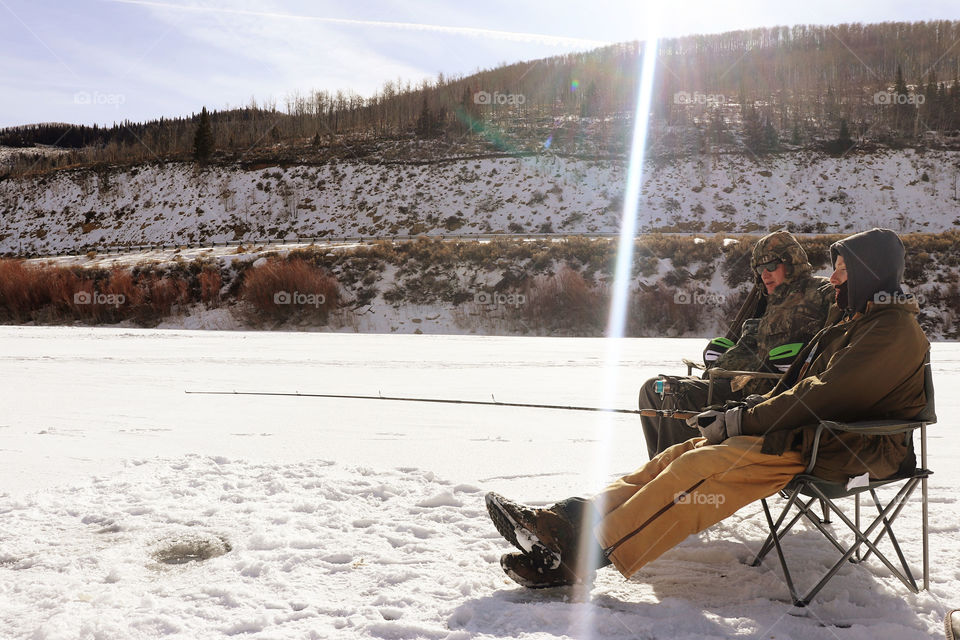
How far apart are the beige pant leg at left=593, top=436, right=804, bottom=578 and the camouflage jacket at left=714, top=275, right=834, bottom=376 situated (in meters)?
1.33

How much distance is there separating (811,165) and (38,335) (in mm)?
41107

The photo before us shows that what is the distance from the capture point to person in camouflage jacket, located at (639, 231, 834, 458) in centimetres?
368

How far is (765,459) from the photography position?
252cm

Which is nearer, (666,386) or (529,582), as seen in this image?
(529,582)

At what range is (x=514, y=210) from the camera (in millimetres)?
40812

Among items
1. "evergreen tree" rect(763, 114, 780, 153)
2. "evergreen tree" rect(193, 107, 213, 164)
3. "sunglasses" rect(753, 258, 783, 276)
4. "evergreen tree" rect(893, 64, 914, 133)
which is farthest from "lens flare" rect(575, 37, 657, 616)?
"evergreen tree" rect(193, 107, 213, 164)

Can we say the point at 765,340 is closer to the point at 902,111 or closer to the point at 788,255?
the point at 788,255

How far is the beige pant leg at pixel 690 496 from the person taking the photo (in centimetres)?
249

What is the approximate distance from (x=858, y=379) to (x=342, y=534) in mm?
2382

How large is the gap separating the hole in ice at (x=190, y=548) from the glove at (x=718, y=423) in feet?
7.18

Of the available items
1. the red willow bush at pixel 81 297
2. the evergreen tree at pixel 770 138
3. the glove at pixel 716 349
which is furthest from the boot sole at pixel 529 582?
the evergreen tree at pixel 770 138

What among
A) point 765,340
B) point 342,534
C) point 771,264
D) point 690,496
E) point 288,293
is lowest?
point 342,534

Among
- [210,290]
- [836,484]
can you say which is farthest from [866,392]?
[210,290]

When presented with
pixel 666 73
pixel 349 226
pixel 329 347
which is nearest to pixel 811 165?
pixel 666 73
